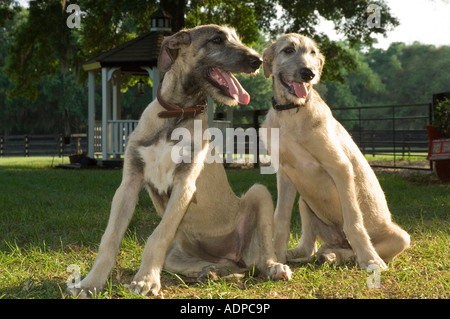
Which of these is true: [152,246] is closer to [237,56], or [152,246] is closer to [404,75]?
[237,56]

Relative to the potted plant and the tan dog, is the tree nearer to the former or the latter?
the potted plant

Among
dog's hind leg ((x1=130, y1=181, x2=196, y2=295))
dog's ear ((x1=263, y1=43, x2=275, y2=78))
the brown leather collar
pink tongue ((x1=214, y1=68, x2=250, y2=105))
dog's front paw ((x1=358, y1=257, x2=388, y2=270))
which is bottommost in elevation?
dog's front paw ((x1=358, y1=257, x2=388, y2=270))

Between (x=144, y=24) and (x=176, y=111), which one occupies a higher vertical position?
(x=144, y=24)

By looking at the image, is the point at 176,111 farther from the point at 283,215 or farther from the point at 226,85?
the point at 283,215

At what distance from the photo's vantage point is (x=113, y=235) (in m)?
3.60

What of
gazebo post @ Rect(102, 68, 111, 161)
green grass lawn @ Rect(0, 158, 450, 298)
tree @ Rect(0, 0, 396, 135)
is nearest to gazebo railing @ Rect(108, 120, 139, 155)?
gazebo post @ Rect(102, 68, 111, 161)

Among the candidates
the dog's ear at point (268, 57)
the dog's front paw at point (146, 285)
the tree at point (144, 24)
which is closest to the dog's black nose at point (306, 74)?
the dog's ear at point (268, 57)

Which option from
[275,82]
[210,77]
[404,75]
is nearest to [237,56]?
[210,77]

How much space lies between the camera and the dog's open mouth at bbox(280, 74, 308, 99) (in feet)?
13.8

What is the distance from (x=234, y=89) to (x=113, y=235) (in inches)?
54.3

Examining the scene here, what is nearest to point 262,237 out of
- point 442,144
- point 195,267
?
point 195,267

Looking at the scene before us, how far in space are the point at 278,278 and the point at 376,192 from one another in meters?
1.33

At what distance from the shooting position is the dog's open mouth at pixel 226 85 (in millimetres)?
3885

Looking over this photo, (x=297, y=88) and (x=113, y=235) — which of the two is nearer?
(x=113, y=235)
